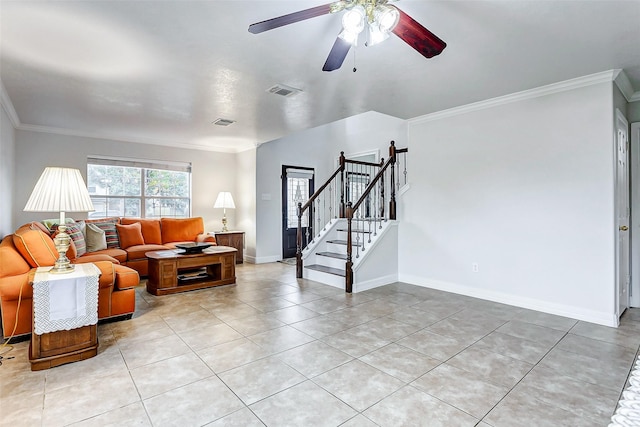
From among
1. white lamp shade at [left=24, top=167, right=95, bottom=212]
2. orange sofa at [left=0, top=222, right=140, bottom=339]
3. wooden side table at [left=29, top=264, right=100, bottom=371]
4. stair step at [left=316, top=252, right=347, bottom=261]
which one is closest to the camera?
wooden side table at [left=29, top=264, right=100, bottom=371]

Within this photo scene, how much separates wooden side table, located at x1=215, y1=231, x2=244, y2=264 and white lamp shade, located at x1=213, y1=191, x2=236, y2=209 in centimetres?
56

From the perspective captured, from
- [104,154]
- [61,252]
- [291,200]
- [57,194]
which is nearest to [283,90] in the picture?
[57,194]

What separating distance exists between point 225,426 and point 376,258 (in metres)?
3.39

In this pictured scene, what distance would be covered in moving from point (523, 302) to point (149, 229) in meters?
5.91

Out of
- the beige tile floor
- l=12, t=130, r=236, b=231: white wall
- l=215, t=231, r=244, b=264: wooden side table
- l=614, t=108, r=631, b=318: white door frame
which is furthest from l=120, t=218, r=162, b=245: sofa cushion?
l=614, t=108, r=631, b=318: white door frame

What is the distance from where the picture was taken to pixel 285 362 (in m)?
2.46

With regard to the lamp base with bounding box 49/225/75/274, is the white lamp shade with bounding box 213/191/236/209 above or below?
above

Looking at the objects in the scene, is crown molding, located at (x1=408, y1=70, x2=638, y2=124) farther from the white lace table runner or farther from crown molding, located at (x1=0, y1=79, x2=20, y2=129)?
crown molding, located at (x1=0, y1=79, x2=20, y2=129)

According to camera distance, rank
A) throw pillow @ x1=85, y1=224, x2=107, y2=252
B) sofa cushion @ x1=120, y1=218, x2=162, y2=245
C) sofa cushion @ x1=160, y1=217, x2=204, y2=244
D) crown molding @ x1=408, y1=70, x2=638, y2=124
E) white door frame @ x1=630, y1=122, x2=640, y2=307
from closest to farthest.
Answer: crown molding @ x1=408, y1=70, x2=638, y2=124
white door frame @ x1=630, y1=122, x2=640, y2=307
throw pillow @ x1=85, y1=224, x2=107, y2=252
sofa cushion @ x1=120, y1=218, x2=162, y2=245
sofa cushion @ x1=160, y1=217, x2=204, y2=244

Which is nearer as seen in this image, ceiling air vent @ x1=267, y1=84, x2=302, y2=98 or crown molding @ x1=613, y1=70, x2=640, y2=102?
crown molding @ x1=613, y1=70, x2=640, y2=102

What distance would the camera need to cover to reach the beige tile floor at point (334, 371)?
1854 mm

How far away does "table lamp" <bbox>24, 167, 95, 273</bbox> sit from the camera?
8.64ft

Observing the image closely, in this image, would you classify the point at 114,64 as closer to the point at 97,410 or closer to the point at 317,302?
the point at 97,410

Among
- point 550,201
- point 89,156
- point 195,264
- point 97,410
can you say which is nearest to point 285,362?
point 97,410
